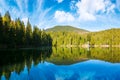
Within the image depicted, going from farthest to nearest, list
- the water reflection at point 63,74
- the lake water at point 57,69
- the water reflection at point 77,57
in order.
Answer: the water reflection at point 77,57 → the lake water at point 57,69 → the water reflection at point 63,74

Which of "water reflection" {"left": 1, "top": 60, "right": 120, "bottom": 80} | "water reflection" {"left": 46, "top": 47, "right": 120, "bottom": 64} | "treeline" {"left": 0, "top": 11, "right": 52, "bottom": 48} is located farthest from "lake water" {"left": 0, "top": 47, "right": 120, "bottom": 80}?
"treeline" {"left": 0, "top": 11, "right": 52, "bottom": 48}

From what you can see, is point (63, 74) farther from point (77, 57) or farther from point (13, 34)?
point (13, 34)

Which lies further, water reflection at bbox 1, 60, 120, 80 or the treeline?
the treeline

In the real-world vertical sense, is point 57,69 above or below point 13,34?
below

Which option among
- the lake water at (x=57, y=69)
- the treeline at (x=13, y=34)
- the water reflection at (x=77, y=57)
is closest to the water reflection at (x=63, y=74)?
the lake water at (x=57, y=69)

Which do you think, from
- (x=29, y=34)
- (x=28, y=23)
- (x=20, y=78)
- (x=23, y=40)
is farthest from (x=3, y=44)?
(x=20, y=78)

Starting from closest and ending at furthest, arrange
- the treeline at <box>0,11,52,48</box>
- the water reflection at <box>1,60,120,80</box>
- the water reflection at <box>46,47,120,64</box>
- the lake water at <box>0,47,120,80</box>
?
the water reflection at <box>1,60,120,80</box>
the lake water at <box>0,47,120,80</box>
the water reflection at <box>46,47,120,64</box>
the treeline at <box>0,11,52,48</box>

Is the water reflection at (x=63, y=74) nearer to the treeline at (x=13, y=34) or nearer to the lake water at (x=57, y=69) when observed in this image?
the lake water at (x=57, y=69)

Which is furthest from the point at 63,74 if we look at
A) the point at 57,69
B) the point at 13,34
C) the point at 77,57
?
the point at 13,34

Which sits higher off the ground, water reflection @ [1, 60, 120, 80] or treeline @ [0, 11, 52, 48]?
treeline @ [0, 11, 52, 48]

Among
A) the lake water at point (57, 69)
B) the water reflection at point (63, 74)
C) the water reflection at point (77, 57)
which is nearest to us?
the water reflection at point (63, 74)

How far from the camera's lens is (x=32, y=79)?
830 inches

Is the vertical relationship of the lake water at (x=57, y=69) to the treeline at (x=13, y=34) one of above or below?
below

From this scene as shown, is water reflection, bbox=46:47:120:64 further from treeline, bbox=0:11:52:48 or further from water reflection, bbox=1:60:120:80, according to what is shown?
treeline, bbox=0:11:52:48
